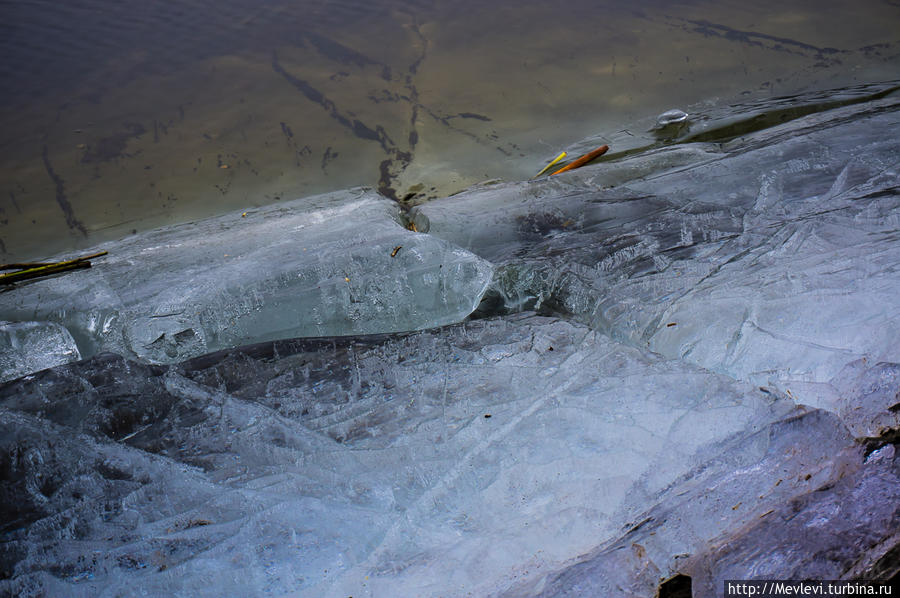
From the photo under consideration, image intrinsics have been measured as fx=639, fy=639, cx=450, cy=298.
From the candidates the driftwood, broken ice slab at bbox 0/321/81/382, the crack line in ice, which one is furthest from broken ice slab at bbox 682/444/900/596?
the driftwood

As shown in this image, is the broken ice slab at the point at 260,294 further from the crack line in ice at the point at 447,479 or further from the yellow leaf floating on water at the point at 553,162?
the yellow leaf floating on water at the point at 553,162

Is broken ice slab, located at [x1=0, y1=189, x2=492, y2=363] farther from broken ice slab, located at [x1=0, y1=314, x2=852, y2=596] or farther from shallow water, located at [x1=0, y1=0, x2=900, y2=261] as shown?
shallow water, located at [x1=0, y1=0, x2=900, y2=261]

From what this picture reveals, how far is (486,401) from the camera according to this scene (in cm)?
128

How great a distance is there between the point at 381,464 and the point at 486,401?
248 millimetres

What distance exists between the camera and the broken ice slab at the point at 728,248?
1.34m

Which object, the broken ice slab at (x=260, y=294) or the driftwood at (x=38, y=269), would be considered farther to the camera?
the driftwood at (x=38, y=269)

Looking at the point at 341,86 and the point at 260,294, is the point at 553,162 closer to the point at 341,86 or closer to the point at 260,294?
the point at 341,86

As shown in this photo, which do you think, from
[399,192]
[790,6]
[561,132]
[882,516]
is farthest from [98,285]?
Answer: [790,6]

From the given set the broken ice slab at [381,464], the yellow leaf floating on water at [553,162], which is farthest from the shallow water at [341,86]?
the broken ice slab at [381,464]

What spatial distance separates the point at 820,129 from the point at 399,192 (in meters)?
1.55

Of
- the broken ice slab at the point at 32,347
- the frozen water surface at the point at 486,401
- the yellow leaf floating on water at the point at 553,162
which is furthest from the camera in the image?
the yellow leaf floating on water at the point at 553,162

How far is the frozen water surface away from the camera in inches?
39.3

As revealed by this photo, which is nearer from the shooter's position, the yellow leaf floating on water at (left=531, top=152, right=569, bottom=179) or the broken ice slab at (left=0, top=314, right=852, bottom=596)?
the broken ice slab at (left=0, top=314, right=852, bottom=596)

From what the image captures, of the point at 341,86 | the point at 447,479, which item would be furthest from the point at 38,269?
the point at 341,86
